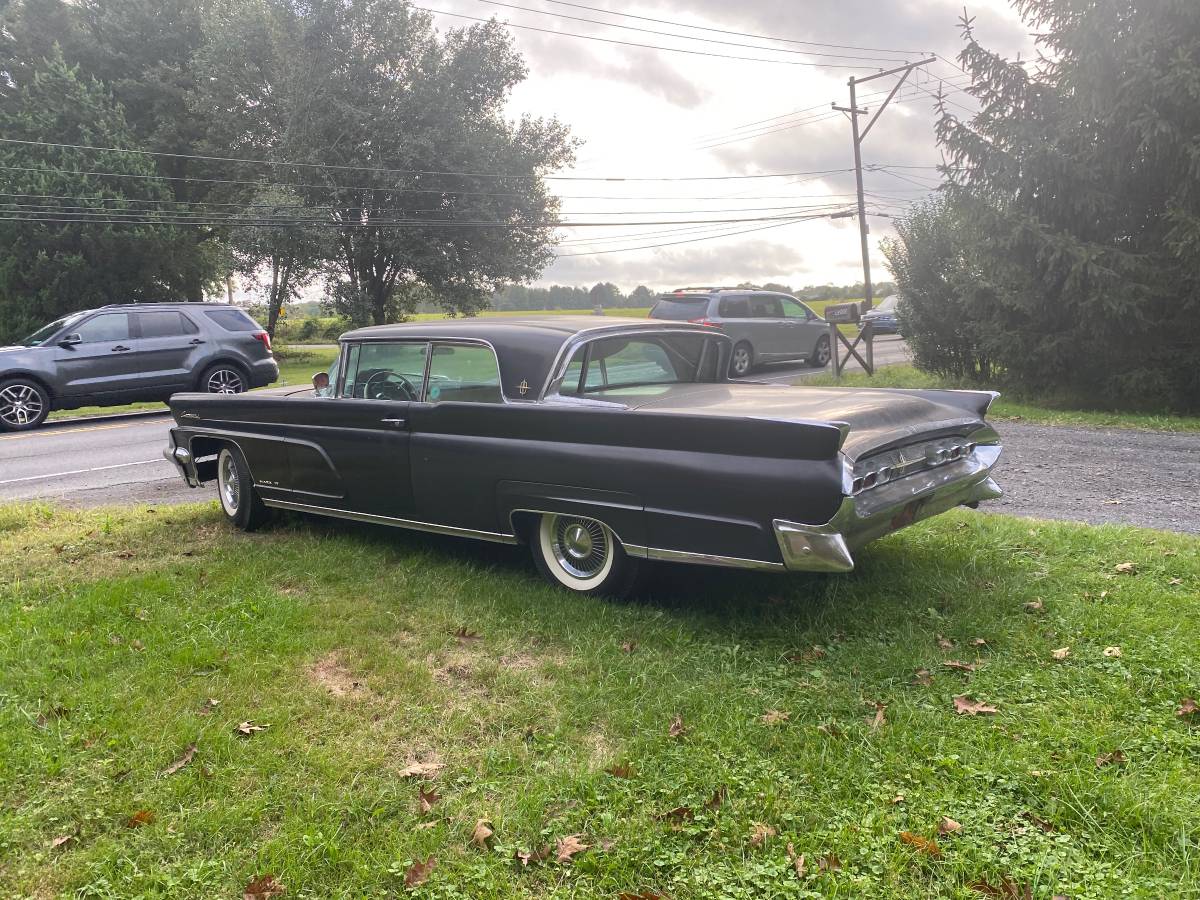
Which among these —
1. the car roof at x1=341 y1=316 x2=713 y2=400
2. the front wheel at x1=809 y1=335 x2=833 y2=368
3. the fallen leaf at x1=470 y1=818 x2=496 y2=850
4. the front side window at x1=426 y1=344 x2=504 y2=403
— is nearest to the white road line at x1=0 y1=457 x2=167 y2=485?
the car roof at x1=341 y1=316 x2=713 y2=400

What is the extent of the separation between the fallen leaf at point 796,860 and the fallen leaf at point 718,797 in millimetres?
288

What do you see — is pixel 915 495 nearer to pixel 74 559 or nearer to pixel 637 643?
pixel 637 643

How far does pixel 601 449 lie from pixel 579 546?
0.68 m

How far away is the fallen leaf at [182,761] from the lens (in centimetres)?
316

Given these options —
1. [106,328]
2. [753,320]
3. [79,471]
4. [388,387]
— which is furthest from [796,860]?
[753,320]

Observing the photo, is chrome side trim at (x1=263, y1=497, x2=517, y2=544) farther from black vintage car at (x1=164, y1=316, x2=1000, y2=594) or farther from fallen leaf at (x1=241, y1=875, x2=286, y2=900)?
fallen leaf at (x1=241, y1=875, x2=286, y2=900)

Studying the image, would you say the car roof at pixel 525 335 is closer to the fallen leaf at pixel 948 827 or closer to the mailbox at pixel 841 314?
the fallen leaf at pixel 948 827

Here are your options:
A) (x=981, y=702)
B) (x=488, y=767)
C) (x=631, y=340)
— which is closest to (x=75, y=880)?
(x=488, y=767)

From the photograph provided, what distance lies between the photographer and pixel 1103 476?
300 inches

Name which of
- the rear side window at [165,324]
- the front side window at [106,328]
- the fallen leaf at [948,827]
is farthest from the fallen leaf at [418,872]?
the front side window at [106,328]

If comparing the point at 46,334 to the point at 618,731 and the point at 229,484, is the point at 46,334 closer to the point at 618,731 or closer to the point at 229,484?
the point at 229,484

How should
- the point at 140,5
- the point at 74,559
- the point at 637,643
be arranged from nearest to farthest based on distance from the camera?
the point at 637,643, the point at 74,559, the point at 140,5

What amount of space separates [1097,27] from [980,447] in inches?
362

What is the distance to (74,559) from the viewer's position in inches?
228
